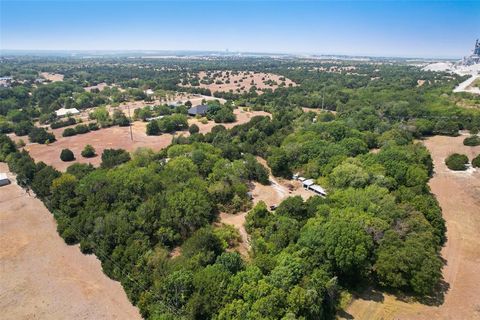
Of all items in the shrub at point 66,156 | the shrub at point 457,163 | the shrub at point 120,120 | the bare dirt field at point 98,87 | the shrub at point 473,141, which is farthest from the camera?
the bare dirt field at point 98,87

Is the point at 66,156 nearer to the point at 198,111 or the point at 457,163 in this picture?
the point at 198,111

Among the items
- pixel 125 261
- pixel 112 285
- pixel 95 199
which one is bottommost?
pixel 112 285

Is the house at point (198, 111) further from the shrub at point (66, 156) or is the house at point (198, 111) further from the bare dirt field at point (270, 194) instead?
the bare dirt field at point (270, 194)

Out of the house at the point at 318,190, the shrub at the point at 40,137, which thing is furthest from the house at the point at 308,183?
the shrub at the point at 40,137

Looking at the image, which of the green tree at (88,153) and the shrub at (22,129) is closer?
the green tree at (88,153)

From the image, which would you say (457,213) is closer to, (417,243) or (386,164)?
(386,164)

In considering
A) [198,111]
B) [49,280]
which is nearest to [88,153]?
[49,280]

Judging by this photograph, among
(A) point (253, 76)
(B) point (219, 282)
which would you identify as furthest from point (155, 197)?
(A) point (253, 76)
